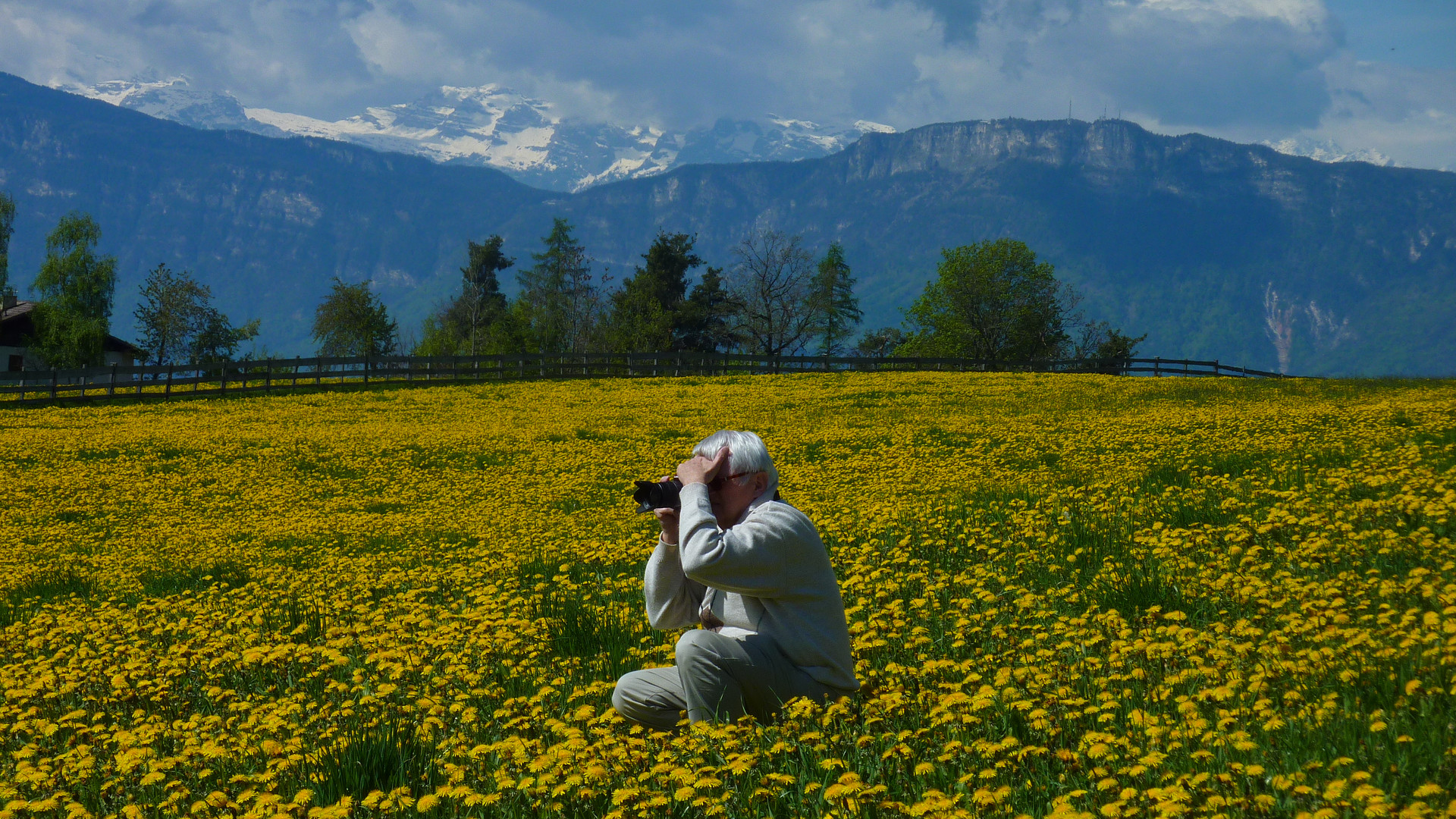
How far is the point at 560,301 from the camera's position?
8612 cm

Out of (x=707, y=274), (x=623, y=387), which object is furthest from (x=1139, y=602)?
(x=707, y=274)

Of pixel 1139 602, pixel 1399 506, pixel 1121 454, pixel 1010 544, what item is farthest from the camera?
pixel 1121 454

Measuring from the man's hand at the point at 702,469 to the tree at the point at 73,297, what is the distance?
6939 centimetres

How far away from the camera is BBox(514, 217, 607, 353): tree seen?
82.5 meters

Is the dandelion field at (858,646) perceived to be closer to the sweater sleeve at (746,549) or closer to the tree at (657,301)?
the sweater sleeve at (746,549)

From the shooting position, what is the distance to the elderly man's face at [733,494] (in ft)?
14.0

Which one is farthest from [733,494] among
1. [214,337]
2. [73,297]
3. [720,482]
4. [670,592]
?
[214,337]

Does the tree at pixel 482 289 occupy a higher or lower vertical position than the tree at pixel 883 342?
higher

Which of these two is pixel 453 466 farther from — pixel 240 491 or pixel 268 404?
pixel 268 404

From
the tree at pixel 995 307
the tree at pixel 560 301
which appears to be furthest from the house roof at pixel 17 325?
the tree at pixel 995 307

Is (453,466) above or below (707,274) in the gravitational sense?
below

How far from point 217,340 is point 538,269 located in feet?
95.3

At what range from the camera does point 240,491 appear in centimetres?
1689

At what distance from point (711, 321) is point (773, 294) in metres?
5.13
